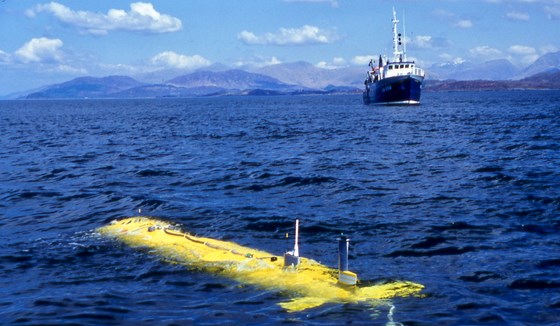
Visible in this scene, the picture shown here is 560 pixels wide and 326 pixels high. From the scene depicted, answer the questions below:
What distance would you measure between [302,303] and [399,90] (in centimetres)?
10119

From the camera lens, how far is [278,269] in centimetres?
1409

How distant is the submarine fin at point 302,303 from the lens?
1195 centimetres

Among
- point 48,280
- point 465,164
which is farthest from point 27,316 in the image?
point 465,164

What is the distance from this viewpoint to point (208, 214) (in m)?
21.5

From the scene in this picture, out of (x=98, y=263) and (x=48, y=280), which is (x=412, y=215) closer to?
(x=98, y=263)

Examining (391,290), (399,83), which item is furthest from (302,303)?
(399,83)

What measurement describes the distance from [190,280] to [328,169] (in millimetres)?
17948

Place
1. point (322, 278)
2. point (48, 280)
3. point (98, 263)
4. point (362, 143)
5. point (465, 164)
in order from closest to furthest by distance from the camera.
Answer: point (322, 278) → point (48, 280) → point (98, 263) → point (465, 164) → point (362, 143)

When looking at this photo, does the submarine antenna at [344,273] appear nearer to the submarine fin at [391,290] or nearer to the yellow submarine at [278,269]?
the yellow submarine at [278,269]

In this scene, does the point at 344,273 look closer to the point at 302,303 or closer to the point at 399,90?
the point at 302,303

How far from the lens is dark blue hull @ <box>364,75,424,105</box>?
107750 millimetres

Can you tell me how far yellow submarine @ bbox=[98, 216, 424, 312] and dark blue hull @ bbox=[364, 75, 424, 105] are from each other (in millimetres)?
94652

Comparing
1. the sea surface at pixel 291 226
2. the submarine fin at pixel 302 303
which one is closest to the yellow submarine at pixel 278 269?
the submarine fin at pixel 302 303

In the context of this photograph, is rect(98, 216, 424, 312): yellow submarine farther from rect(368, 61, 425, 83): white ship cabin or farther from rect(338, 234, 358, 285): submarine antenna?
rect(368, 61, 425, 83): white ship cabin
